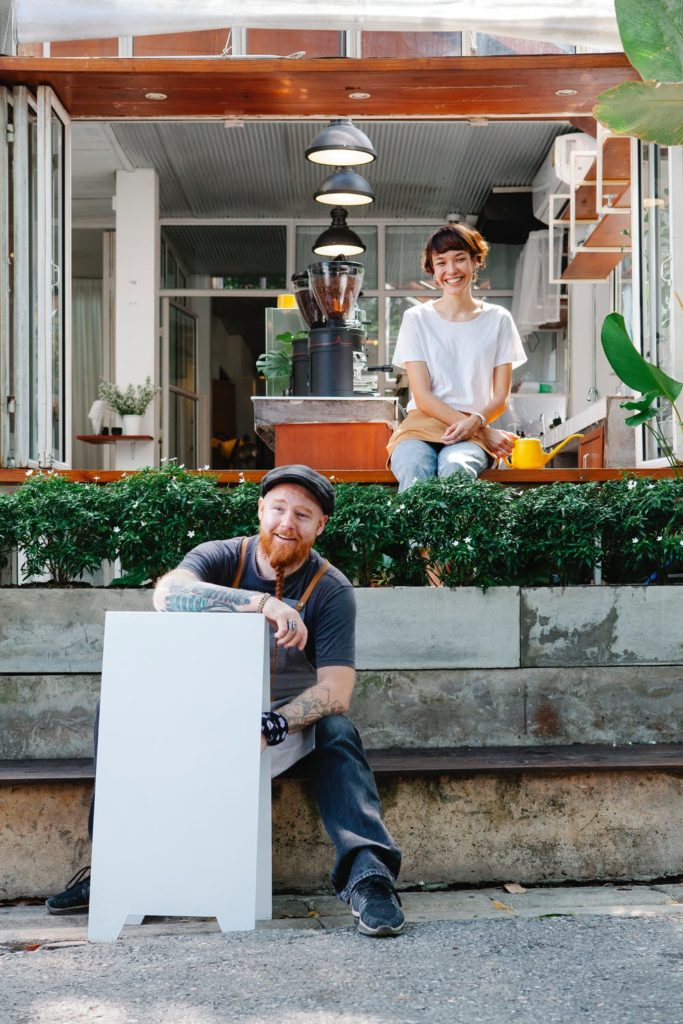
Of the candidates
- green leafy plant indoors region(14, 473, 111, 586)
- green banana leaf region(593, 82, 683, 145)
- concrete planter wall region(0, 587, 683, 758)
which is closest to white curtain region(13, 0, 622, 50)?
green banana leaf region(593, 82, 683, 145)

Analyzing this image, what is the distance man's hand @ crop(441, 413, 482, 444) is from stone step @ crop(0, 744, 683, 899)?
5.32ft

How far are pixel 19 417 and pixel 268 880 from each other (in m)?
3.25

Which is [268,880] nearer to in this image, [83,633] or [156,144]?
[83,633]

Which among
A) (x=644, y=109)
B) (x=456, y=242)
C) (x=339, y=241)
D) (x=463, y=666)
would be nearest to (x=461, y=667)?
(x=463, y=666)

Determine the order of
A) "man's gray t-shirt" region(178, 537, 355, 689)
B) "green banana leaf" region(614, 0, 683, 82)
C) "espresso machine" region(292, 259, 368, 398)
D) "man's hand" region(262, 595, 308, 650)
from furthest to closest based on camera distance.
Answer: "espresso machine" region(292, 259, 368, 398), "green banana leaf" region(614, 0, 683, 82), "man's gray t-shirt" region(178, 537, 355, 689), "man's hand" region(262, 595, 308, 650)

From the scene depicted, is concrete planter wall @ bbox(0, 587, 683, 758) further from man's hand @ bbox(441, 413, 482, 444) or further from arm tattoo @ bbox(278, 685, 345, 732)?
man's hand @ bbox(441, 413, 482, 444)

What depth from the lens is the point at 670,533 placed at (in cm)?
430

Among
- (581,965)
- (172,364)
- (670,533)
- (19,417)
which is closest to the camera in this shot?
(581,965)

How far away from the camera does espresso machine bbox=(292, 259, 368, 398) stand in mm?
5965

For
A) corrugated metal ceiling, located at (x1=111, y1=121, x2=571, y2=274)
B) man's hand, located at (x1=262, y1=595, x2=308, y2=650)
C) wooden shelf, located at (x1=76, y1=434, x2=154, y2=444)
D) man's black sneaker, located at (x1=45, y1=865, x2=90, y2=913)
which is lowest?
man's black sneaker, located at (x1=45, y1=865, x2=90, y2=913)

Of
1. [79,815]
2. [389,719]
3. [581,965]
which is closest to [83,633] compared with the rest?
[79,815]

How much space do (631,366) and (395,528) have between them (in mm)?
1335

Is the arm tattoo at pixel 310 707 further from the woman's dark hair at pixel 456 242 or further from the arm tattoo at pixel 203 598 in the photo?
the woman's dark hair at pixel 456 242

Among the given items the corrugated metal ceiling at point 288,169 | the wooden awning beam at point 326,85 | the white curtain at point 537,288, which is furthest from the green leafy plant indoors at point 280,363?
the white curtain at point 537,288
